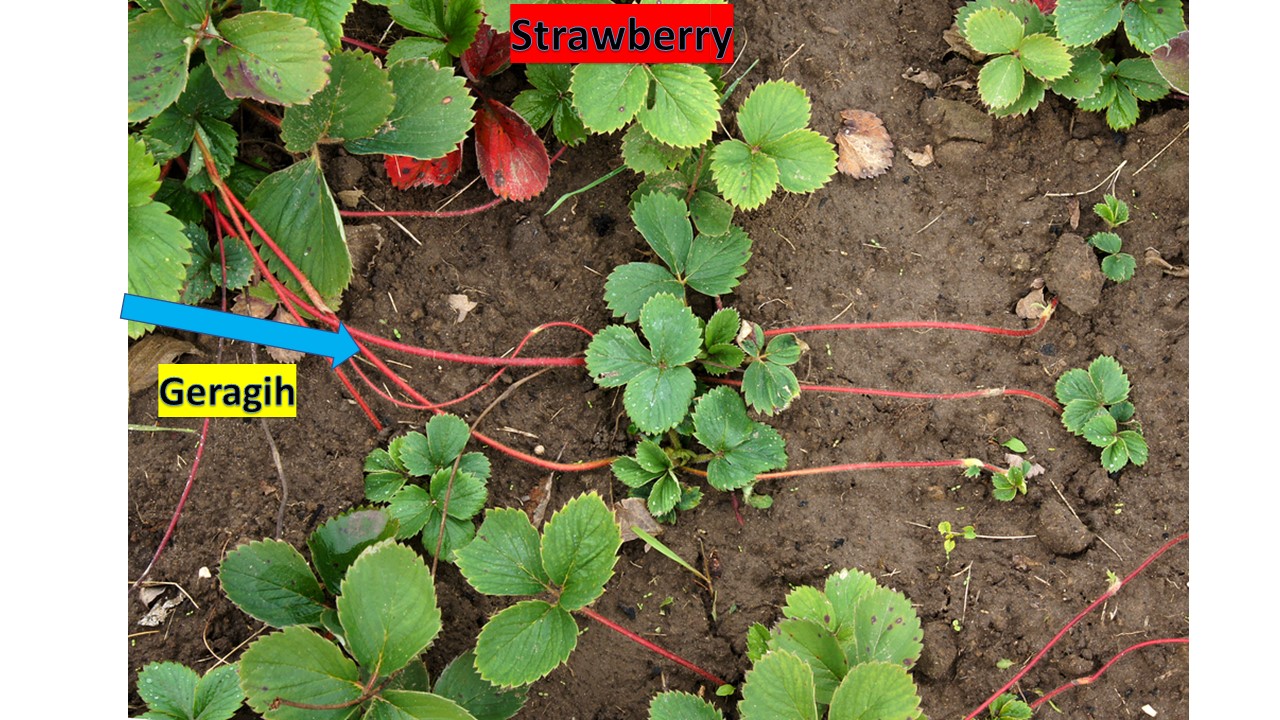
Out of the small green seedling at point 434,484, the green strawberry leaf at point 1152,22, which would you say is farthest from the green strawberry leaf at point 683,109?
the green strawberry leaf at point 1152,22

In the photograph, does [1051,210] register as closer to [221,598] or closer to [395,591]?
[395,591]

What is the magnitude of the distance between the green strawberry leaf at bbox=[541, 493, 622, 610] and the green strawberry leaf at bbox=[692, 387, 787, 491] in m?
0.28

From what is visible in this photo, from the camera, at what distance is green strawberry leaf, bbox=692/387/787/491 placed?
1905 millimetres

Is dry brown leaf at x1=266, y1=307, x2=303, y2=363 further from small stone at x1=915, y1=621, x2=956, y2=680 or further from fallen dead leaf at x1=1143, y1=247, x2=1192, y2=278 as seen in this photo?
fallen dead leaf at x1=1143, y1=247, x2=1192, y2=278

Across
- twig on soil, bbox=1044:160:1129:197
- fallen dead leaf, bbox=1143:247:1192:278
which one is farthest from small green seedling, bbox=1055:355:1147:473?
twig on soil, bbox=1044:160:1129:197

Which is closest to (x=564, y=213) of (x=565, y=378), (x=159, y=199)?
(x=565, y=378)

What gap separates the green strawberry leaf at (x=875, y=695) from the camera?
161 cm

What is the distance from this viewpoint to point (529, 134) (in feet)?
6.43

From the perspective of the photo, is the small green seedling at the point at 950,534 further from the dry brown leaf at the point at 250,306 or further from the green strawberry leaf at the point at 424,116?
the dry brown leaf at the point at 250,306

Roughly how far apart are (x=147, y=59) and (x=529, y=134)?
2.47 ft

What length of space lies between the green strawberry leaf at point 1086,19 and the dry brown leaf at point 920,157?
1.23ft

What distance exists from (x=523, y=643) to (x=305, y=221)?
100cm

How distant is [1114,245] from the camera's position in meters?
2.05

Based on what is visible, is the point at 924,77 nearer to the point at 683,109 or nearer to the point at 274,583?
the point at 683,109
